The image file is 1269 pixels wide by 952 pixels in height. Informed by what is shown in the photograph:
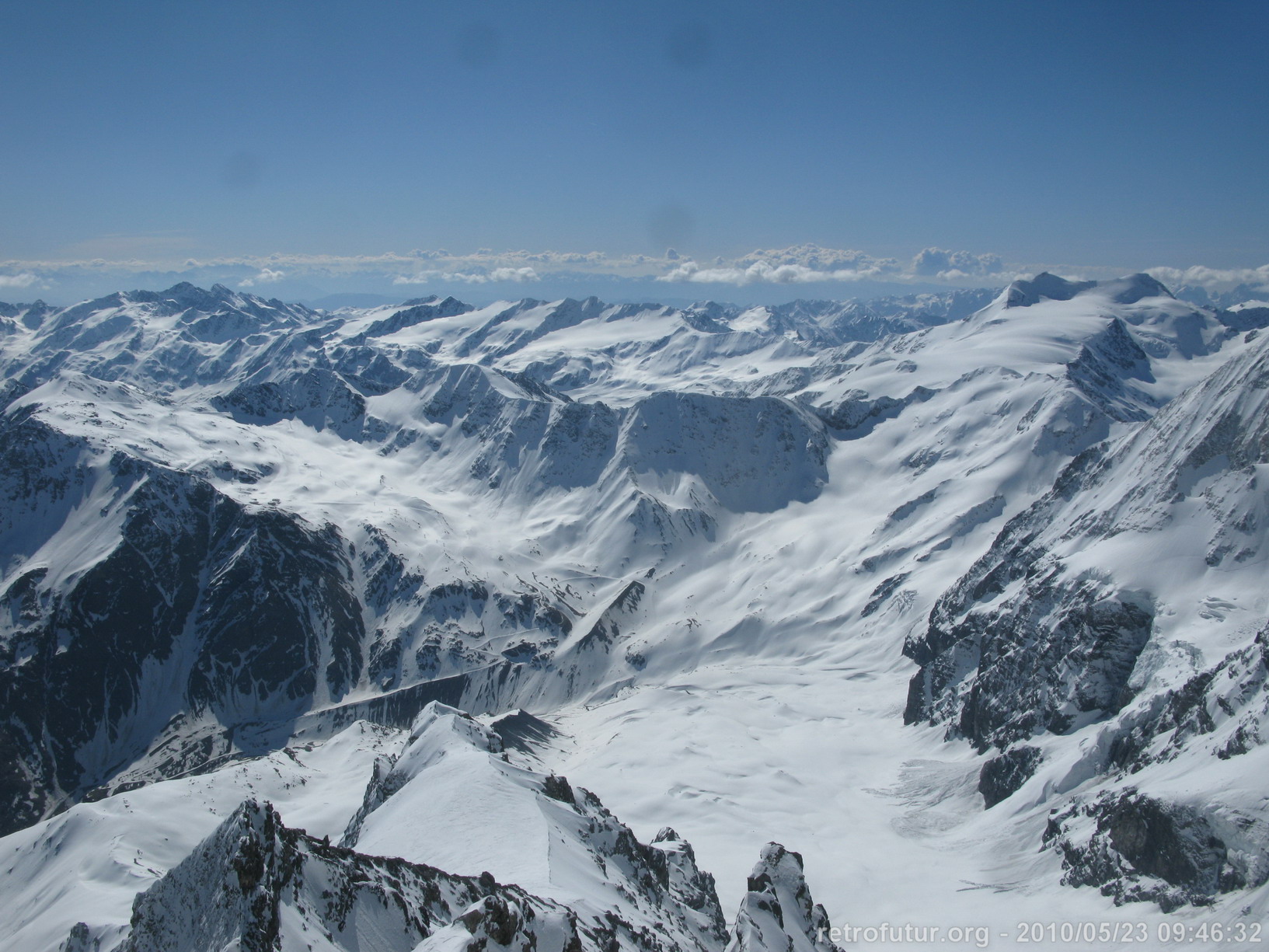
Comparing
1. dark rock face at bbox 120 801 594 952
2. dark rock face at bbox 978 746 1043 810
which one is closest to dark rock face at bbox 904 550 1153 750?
dark rock face at bbox 978 746 1043 810

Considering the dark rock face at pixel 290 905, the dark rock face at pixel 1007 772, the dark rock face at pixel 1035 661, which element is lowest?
the dark rock face at pixel 1007 772

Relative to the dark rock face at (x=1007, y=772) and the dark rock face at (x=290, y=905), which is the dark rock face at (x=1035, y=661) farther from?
the dark rock face at (x=290, y=905)

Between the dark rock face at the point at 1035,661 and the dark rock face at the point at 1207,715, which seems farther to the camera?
the dark rock face at the point at 1035,661

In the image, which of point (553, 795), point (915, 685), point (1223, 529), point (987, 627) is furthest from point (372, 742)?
point (1223, 529)

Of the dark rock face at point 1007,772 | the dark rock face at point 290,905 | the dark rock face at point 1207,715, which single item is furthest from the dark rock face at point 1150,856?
the dark rock face at point 290,905

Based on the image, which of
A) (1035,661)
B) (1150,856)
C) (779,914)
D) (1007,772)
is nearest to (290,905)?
(779,914)

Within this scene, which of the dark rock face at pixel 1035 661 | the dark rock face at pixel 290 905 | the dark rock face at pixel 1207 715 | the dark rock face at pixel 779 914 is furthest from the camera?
the dark rock face at pixel 1035 661

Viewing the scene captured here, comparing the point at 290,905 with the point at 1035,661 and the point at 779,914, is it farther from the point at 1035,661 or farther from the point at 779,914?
the point at 1035,661
